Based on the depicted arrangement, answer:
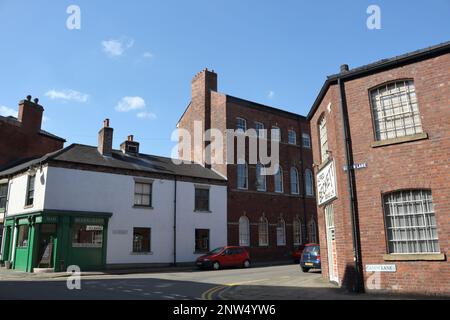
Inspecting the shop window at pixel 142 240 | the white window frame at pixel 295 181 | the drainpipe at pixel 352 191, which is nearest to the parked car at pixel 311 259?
the drainpipe at pixel 352 191

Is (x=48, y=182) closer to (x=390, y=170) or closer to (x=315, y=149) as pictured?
(x=315, y=149)

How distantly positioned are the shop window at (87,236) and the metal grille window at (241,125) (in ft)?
46.8

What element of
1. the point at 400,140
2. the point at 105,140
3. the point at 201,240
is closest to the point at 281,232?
the point at 201,240

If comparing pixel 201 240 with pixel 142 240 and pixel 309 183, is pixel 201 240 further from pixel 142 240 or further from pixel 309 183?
pixel 309 183

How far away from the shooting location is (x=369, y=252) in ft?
39.4

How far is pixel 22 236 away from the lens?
24500 millimetres

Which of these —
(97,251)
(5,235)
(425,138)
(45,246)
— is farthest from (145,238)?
(425,138)

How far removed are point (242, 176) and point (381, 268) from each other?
20.8 meters

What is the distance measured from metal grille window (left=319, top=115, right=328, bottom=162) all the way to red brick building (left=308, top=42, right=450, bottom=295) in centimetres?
145

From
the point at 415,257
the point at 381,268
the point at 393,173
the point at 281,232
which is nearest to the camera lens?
the point at 415,257

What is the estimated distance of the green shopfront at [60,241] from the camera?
22.0m

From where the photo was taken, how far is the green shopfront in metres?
22.0

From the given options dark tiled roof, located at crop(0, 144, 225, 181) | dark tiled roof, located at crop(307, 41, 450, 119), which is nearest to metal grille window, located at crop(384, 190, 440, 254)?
dark tiled roof, located at crop(307, 41, 450, 119)
